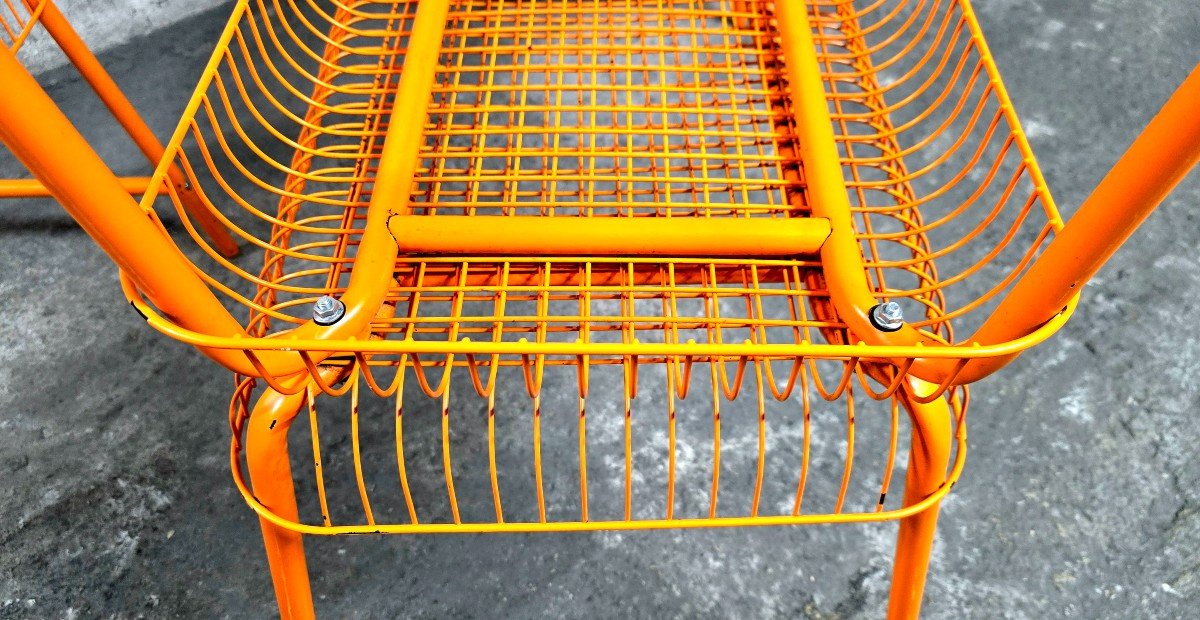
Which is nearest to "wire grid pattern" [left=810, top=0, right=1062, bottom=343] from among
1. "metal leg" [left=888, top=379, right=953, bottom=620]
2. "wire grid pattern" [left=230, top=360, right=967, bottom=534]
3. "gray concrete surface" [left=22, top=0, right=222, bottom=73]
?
"metal leg" [left=888, top=379, right=953, bottom=620]

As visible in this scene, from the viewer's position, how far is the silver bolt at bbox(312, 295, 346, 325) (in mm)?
771

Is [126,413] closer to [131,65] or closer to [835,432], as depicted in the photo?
[131,65]

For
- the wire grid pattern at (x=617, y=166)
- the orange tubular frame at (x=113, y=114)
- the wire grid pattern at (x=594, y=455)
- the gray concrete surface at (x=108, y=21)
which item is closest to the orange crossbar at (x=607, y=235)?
the wire grid pattern at (x=617, y=166)

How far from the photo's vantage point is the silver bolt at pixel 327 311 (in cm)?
77

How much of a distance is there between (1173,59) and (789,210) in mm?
1610

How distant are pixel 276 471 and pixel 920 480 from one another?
0.61 meters

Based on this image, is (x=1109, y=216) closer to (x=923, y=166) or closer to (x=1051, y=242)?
(x=1051, y=242)

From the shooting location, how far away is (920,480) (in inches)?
32.1

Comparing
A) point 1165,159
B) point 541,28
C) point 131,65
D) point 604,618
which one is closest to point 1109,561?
point 604,618

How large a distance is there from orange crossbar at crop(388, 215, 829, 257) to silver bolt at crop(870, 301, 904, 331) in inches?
4.5

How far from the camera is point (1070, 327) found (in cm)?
151

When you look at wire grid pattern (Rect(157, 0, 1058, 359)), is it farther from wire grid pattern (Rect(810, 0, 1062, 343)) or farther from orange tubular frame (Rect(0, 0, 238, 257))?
orange tubular frame (Rect(0, 0, 238, 257))

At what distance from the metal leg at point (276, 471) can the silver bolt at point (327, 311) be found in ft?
0.22

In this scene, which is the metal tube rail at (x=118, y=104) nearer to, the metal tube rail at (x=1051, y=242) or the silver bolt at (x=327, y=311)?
the silver bolt at (x=327, y=311)
